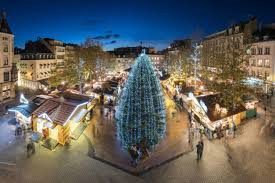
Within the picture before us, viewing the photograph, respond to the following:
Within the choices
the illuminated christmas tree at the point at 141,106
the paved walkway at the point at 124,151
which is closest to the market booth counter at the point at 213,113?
the paved walkway at the point at 124,151

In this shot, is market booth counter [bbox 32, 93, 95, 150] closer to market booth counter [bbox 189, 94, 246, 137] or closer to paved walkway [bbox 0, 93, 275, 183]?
paved walkway [bbox 0, 93, 275, 183]

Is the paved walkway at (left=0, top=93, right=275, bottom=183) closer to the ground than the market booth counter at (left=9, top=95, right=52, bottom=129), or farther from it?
closer to the ground

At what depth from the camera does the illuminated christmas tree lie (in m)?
17.2

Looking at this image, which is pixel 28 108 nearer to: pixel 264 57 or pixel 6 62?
pixel 6 62

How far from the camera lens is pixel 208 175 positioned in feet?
51.7

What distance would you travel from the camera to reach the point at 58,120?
20500mm

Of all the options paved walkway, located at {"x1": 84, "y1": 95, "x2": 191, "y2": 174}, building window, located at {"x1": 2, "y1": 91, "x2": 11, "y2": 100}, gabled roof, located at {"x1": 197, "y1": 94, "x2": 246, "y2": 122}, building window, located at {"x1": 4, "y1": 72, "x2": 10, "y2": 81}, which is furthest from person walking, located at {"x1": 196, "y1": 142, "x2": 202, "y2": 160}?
building window, located at {"x1": 4, "y1": 72, "x2": 10, "y2": 81}

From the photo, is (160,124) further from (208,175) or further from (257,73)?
(257,73)

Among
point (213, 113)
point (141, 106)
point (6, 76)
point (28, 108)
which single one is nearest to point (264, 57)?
point (213, 113)

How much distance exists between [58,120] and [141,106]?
8002 mm

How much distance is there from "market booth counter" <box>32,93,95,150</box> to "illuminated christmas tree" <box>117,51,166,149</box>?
5851 mm

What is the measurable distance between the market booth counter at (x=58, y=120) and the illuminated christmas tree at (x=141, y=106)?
5851 millimetres

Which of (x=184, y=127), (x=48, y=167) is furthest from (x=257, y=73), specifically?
(x=48, y=167)

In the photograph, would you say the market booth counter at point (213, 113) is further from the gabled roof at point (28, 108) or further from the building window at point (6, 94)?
the building window at point (6, 94)
